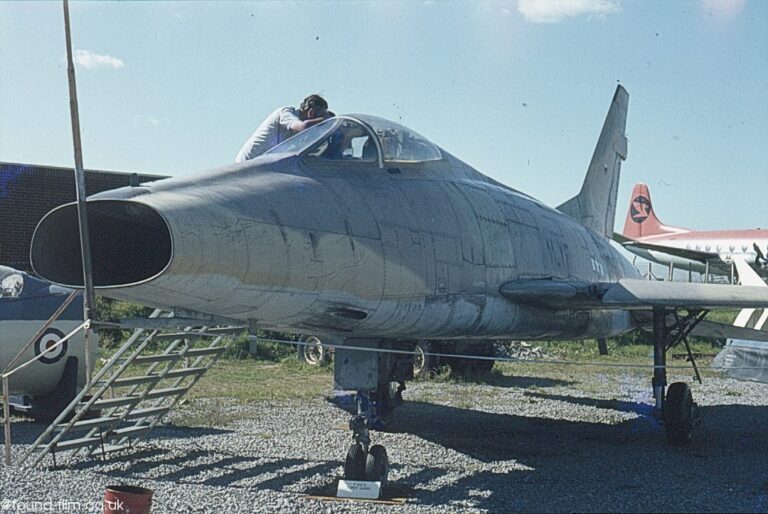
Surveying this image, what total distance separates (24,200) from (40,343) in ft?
58.4

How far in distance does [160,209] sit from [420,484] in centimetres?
393

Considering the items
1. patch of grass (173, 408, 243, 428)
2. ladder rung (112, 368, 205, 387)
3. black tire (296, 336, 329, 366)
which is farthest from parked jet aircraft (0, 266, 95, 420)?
black tire (296, 336, 329, 366)

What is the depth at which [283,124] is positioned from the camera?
752 cm

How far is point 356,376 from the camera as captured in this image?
702 centimetres

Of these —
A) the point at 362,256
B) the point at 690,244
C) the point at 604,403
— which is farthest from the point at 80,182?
the point at 690,244

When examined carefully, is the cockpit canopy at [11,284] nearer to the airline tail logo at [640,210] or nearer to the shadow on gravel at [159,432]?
the shadow on gravel at [159,432]

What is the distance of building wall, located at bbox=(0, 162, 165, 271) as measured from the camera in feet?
87.5

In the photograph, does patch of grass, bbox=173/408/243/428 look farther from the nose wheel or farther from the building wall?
the building wall

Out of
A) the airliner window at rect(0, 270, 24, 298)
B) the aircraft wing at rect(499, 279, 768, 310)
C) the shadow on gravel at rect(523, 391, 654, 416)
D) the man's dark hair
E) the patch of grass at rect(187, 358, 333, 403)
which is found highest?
the man's dark hair

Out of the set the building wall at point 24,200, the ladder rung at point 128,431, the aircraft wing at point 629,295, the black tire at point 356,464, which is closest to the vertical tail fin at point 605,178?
the aircraft wing at point 629,295

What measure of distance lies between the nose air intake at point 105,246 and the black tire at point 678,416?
7.11 m

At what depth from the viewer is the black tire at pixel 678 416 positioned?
10078 millimetres

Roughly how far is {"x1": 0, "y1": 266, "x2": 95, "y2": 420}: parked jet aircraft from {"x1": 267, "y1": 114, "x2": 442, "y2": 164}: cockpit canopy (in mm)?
5518

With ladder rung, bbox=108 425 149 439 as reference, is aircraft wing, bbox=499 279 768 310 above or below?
above
